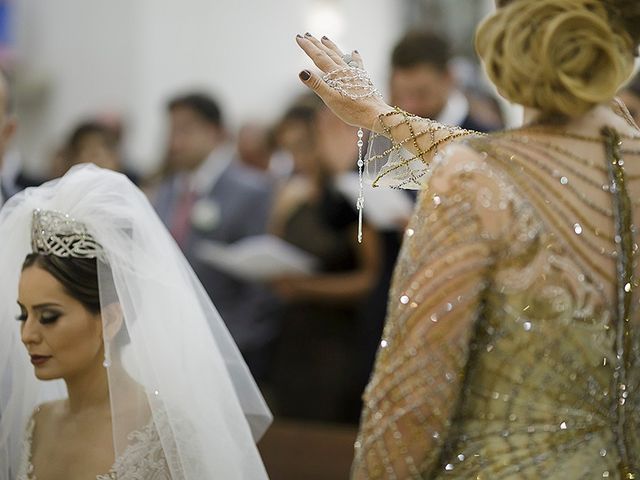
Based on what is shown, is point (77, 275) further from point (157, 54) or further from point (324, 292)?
point (157, 54)

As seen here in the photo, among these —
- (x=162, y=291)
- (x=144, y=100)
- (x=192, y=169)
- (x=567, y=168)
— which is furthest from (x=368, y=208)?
(x=144, y=100)

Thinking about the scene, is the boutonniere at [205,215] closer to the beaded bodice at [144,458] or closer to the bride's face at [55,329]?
the bride's face at [55,329]

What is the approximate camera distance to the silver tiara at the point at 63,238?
10.3 feet

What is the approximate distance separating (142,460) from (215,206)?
3.87 meters

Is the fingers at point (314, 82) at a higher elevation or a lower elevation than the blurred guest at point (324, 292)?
higher

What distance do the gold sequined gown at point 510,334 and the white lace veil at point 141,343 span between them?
953 millimetres

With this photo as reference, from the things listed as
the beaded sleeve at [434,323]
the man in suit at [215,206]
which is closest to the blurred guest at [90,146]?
the man in suit at [215,206]

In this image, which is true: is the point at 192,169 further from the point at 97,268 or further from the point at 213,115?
the point at 97,268

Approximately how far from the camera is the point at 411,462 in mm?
2143

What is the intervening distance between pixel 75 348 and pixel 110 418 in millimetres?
194

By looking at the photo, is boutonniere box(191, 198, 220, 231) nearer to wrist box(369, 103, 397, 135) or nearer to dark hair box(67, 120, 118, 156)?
dark hair box(67, 120, 118, 156)

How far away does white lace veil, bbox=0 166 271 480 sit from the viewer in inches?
120

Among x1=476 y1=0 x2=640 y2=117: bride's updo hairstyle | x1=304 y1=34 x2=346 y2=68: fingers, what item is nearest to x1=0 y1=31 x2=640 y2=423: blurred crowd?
x1=304 y1=34 x2=346 y2=68: fingers

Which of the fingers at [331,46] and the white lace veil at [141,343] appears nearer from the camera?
the fingers at [331,46]
